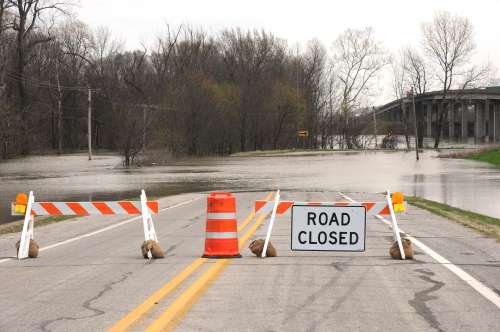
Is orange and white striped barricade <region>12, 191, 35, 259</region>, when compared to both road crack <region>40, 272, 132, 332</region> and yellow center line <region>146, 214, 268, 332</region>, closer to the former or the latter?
road crack <region>40, 272, 132, 332</region>

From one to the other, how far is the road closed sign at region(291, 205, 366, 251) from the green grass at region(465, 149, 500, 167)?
4678 centimetres

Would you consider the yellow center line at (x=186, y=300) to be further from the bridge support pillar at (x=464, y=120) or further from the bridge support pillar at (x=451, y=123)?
the bridge support pillar at (x=464, y=120)

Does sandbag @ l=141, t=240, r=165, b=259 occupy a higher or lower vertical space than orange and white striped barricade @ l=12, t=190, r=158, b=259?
lower

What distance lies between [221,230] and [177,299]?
9.66 ft

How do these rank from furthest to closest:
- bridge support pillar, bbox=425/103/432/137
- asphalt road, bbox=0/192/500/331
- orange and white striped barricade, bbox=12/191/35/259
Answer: bridge support pillar, bbox=425/103/432/137 < orange and white striped barricade, bbox=12/191/35/259 < asphalt road, bbox=0/192/500/331

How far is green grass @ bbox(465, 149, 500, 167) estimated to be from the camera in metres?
57.9

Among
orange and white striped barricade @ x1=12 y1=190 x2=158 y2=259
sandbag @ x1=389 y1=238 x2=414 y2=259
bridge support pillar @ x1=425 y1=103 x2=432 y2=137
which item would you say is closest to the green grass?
sandbag @ x1=389 y1=238 x2=414 y2=259

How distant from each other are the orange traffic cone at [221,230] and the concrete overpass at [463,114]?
325ft

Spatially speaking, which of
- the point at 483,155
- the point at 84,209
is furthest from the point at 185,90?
the point at 84,209

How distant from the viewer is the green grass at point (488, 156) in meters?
57.9

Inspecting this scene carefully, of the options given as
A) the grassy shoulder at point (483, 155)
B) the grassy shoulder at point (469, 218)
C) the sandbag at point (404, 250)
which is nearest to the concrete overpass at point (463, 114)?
the grassy shoulder at point (483, 155)

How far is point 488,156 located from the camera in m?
62.7

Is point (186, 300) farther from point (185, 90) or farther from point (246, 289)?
point (185, 90)

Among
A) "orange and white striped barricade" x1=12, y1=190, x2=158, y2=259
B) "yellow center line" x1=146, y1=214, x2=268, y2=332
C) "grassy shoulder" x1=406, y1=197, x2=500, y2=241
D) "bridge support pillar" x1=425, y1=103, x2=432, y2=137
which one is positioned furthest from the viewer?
"bridge support pillar" x1=425, y1=103, x2=432, y2=137
